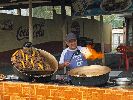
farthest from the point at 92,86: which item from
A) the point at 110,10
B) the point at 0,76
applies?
the point at 110,10

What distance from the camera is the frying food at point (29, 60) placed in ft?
18.4

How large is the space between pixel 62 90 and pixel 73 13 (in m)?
9.53

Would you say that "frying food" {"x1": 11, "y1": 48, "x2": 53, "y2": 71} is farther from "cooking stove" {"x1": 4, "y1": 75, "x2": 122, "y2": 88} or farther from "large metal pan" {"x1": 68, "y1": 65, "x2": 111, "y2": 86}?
"large metal pan" {"x1": 68, "y1": 65, "x2": 111, "y2": 86}

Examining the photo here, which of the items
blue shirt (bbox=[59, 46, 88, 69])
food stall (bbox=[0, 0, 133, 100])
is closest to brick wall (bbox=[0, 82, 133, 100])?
food stall (bbox=[0, 0, 133, 100])

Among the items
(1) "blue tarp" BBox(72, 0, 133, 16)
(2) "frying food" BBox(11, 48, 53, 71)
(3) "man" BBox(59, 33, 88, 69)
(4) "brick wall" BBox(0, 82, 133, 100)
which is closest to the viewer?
(4) "brick wall" BBox(0, 82, 133, 100)

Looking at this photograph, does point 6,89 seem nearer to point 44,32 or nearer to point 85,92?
point 85,92

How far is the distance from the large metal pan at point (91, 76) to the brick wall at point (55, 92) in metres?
0.21

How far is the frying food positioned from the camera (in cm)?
562

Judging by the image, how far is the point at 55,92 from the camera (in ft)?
16.5

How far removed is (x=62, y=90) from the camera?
16.4 ft

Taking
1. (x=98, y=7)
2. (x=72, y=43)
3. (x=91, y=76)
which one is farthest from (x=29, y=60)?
(x=98, y=7)

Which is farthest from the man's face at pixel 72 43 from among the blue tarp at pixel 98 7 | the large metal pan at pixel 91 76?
the blue tarp at pixel 98 7

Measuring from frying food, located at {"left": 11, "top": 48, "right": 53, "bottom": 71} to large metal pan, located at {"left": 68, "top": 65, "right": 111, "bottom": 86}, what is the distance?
0.50 metres

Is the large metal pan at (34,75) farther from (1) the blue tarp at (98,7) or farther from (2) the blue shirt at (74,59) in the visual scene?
(1) the blue tarp at (98,7)
